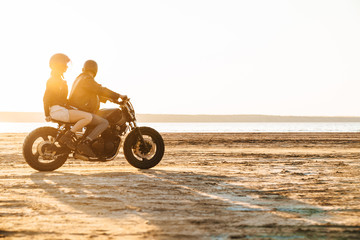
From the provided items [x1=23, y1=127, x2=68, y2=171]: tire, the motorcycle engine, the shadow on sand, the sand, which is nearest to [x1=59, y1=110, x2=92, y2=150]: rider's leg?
[x1=23, y1=127, x2=68, y2=171]: tire

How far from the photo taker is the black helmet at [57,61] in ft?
26.0

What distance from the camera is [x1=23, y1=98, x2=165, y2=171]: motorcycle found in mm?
7867

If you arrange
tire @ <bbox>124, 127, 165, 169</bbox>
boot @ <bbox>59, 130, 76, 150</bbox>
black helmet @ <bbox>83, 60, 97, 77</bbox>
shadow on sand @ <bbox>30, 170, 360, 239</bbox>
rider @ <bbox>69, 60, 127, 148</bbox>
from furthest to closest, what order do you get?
tire @ <bbox>124, 127, 165, 169</bbox>
black helmet @ <bbox>83, 60, 97, 77</bbox>
rider @ <bbox>69, 60, 127, 148</bbox>
boot @ <bbox>59, 130, 76, 150</bbox>
shadow on sand @ <bbox>30, 170, 360, 239</bbox>

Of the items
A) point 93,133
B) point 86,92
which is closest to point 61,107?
point 86,92

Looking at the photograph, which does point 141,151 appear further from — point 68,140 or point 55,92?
point 55,92

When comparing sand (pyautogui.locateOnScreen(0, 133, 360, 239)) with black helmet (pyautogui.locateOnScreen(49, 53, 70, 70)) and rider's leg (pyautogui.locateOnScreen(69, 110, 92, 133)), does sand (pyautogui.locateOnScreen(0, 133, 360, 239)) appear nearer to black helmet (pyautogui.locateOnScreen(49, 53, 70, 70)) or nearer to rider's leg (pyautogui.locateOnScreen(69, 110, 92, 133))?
rider's leg (pyautogui.locateOnScreen(69, 110, 92, 133))

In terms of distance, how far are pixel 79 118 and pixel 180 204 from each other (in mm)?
3715

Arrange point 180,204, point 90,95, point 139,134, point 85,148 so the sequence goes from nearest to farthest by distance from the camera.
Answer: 1. point 180,204
2. point 85,148
3. point 90,95
4. point 139,134

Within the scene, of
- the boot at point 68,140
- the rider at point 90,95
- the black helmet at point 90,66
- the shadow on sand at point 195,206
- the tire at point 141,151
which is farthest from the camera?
the tire at point 141,151

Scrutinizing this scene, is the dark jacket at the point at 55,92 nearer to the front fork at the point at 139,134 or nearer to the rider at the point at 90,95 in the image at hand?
the rider at the point at 90,95

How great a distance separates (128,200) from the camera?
201 inches

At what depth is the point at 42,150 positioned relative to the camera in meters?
7.84

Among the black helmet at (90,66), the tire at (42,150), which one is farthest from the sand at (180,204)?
the black helmet at (90,66)

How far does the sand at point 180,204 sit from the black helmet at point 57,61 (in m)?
2.06
